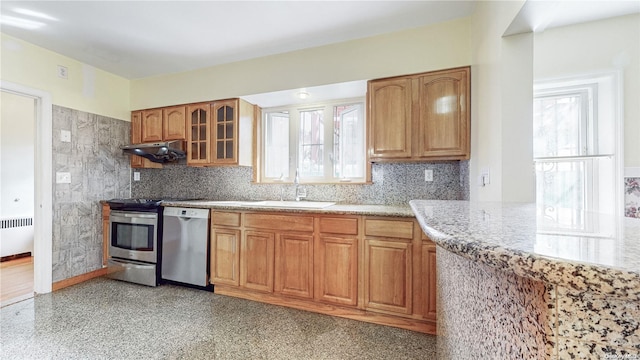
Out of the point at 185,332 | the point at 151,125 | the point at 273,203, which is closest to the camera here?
the point at 185,332

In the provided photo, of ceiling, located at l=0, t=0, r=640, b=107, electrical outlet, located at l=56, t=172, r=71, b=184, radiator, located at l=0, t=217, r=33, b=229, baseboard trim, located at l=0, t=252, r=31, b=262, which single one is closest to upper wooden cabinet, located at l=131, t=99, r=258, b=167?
ceiling, located at l=0, t=0, r=640, b=107

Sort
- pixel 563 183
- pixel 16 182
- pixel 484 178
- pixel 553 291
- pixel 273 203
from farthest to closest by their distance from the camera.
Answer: pixel 16 182 → pixel 273 203 → pixel 563 183 → pixel 484 178 → pixel 553 291

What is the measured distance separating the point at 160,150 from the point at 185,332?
205cm

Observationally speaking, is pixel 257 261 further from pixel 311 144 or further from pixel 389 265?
pixel 311 144

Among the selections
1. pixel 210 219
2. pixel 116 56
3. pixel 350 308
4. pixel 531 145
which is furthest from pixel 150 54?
pixel 531 145

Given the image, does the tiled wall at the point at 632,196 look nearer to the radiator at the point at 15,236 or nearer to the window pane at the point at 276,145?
the window pane at the point at 276,145

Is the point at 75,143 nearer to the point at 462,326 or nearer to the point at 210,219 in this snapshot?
the point at 210,219

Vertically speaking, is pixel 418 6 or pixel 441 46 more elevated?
pixel 418 6

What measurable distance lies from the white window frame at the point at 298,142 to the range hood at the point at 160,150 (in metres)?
0.95

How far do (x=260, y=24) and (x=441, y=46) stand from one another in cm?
156

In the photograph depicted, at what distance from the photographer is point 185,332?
206 centimetres

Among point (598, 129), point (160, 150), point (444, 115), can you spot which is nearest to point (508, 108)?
point (444, 115)

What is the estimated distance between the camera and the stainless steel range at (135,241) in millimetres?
2984

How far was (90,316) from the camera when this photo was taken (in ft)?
7.60
